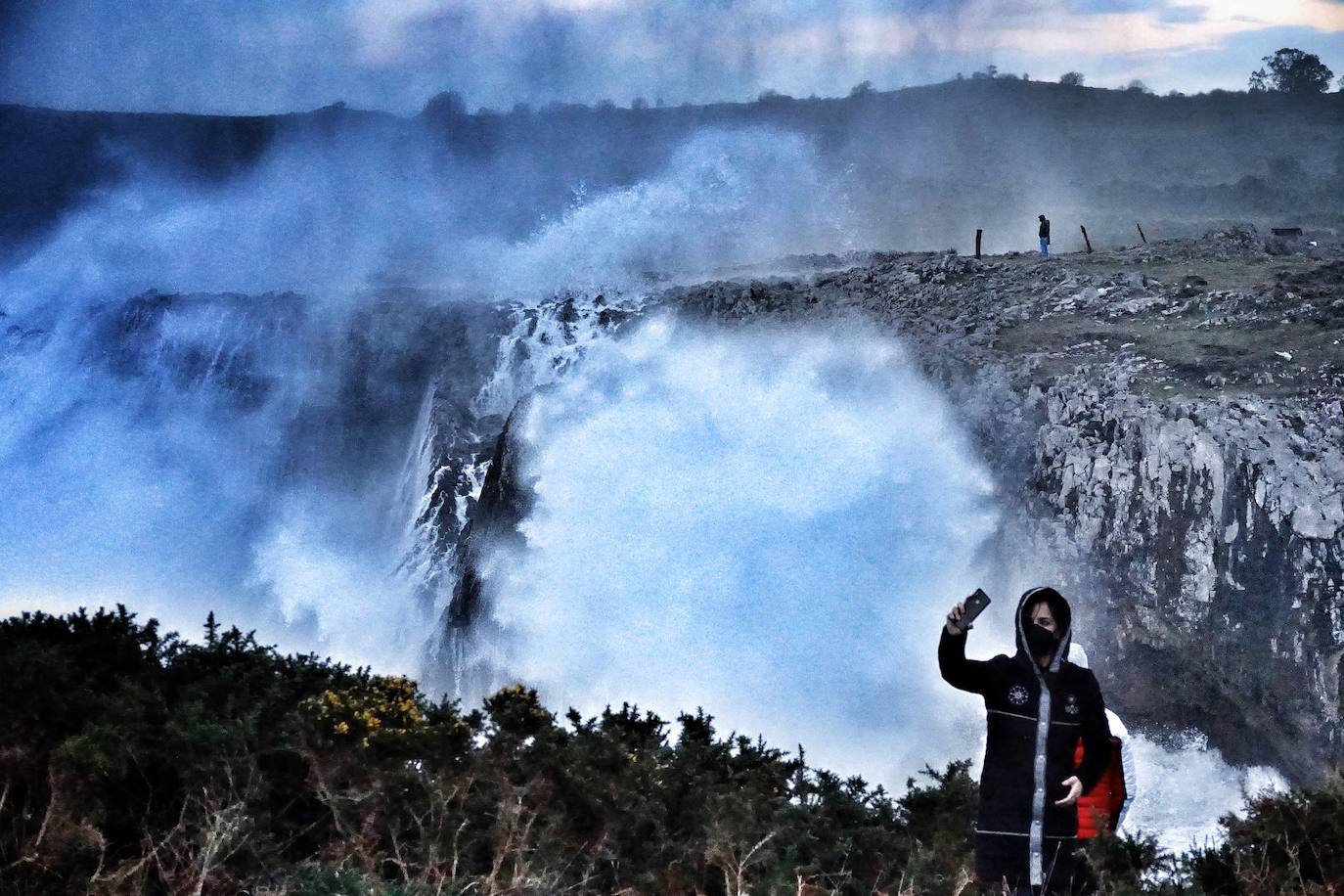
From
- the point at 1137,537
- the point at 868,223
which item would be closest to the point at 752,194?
the point at 868,223

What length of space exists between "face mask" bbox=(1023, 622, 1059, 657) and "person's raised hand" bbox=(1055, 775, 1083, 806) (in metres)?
0.60

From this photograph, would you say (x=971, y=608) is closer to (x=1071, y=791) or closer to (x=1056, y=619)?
(x=1056, y=619)

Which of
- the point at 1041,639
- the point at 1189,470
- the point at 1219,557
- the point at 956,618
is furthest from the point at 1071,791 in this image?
the point at 1189,470

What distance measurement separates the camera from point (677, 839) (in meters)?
8.23

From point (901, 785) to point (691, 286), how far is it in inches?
A: 468

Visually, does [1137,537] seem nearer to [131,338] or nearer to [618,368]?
[618,368]

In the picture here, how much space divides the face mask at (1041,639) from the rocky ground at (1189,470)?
8261 mm

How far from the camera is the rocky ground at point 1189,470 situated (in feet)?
47.0

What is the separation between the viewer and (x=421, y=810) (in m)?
8.03

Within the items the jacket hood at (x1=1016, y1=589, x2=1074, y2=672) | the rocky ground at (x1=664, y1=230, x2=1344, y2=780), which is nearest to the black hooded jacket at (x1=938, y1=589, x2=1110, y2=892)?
the jacket hood at (x1=1016, y1=589, x2=1074, y2=672)

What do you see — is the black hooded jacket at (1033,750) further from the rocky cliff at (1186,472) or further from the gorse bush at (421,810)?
the rocky cliff at (1186,472)

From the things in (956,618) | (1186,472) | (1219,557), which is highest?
(1186,472)

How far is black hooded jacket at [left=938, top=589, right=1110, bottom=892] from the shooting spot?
6.77 metres

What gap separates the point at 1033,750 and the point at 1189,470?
957cm
